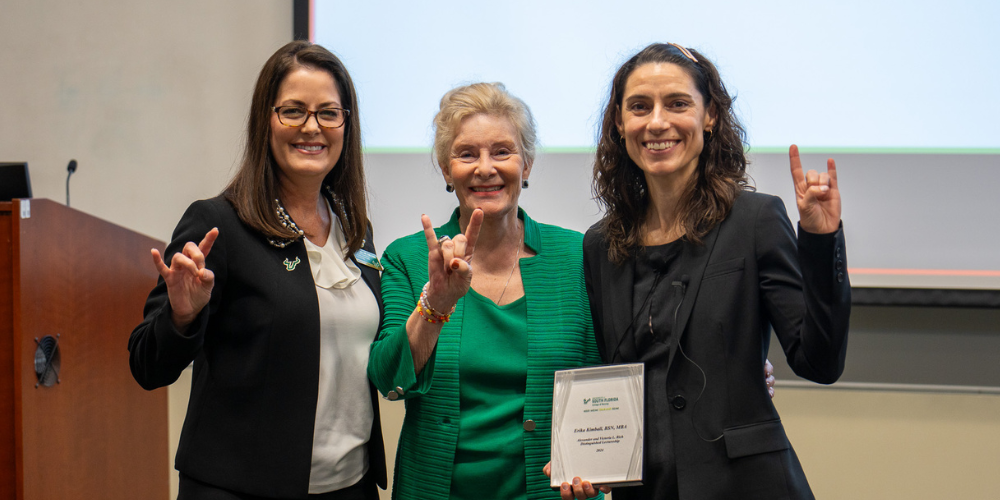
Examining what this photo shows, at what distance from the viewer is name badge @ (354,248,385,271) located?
1786 mm

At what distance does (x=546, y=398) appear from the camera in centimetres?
168

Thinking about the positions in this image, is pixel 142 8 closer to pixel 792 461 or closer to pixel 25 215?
pixel 25 215

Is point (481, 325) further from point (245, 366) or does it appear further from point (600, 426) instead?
point (245, 366)

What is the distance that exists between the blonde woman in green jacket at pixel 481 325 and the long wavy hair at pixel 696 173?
21cm

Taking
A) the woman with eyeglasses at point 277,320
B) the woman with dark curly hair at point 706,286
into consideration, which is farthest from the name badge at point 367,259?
the woman with dark curly hair at point 706,286

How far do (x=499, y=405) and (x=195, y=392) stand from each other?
68 cm

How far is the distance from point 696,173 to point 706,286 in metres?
0.30

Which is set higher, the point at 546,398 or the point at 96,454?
the point at 546,398

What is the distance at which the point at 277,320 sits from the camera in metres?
1.53

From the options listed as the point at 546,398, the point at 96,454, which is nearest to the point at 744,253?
the point at 546,398

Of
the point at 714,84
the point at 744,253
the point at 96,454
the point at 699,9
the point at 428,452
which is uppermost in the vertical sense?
the point at 699,9

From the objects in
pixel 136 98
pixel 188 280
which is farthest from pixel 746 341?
pixel 136 98

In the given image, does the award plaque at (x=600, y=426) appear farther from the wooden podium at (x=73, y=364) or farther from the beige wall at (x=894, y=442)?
the beige wall at (x=894, y=442)

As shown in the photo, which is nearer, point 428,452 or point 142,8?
point 428,452
